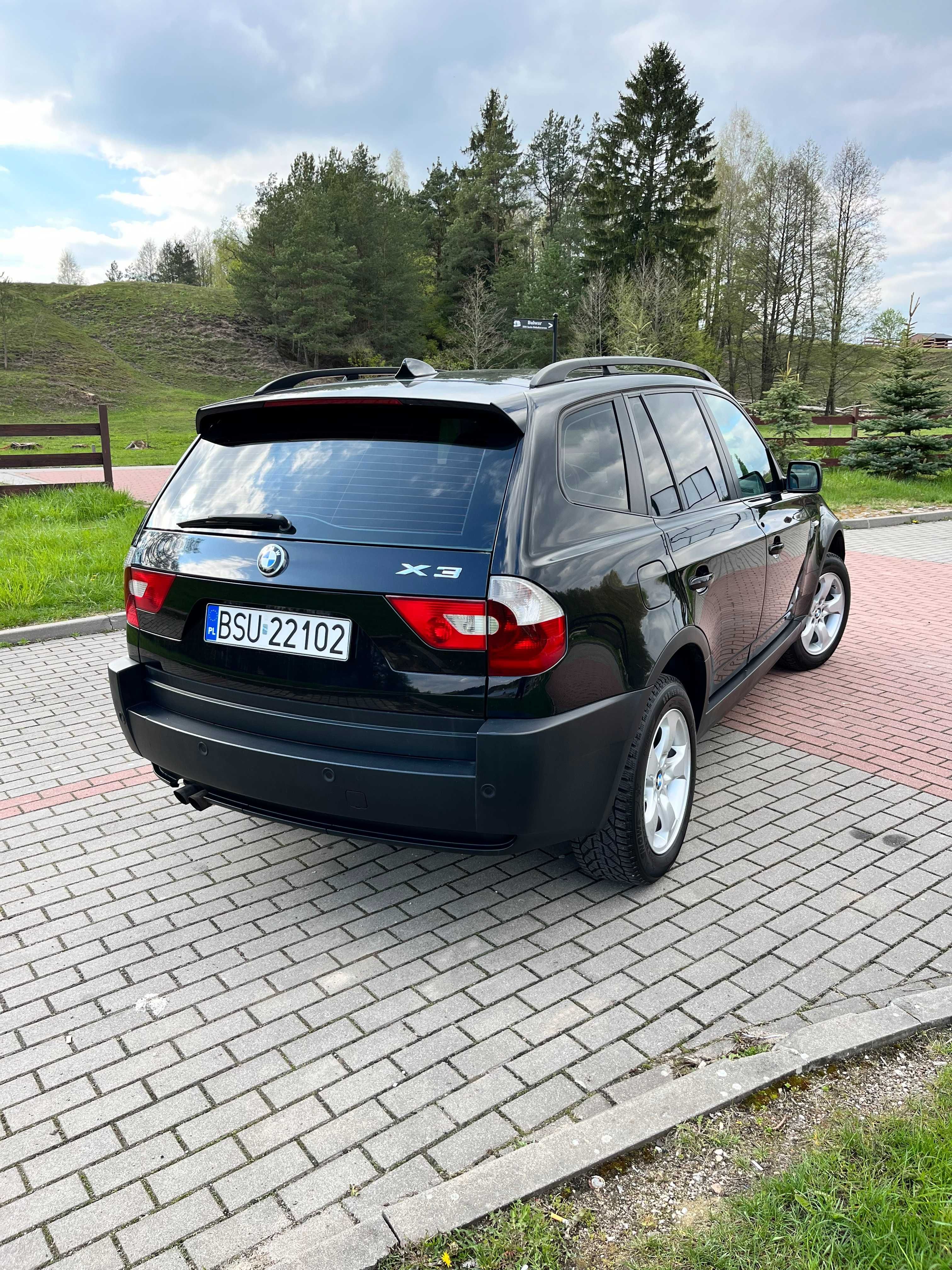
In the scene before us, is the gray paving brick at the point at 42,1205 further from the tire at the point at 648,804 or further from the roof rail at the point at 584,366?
the roof rail at the point at 584,366

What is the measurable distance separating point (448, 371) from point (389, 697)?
1478mm

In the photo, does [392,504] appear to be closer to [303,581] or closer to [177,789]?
[303,581]

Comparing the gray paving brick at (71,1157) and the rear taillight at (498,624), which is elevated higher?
the rear taillight at (498,624)

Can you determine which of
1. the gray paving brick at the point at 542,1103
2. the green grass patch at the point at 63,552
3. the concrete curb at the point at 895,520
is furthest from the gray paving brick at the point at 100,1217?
the concrete curb at the point at 895,520

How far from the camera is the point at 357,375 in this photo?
3.95 metres

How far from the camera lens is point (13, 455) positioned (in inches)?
507

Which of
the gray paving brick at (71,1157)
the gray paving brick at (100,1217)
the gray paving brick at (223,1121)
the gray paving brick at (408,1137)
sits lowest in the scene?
the gray paving brick at (71,1157)

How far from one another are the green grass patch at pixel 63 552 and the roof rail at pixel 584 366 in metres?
5.61

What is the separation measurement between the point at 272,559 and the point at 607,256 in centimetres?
4943

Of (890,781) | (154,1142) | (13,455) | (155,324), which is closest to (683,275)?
(155,324)

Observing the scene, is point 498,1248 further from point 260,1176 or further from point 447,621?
point 447,621

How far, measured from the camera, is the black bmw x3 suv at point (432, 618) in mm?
2766

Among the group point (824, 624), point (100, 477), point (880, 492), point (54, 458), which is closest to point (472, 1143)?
point (824, 624)

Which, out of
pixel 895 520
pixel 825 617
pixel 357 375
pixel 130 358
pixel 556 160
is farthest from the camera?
pixel 556 160
